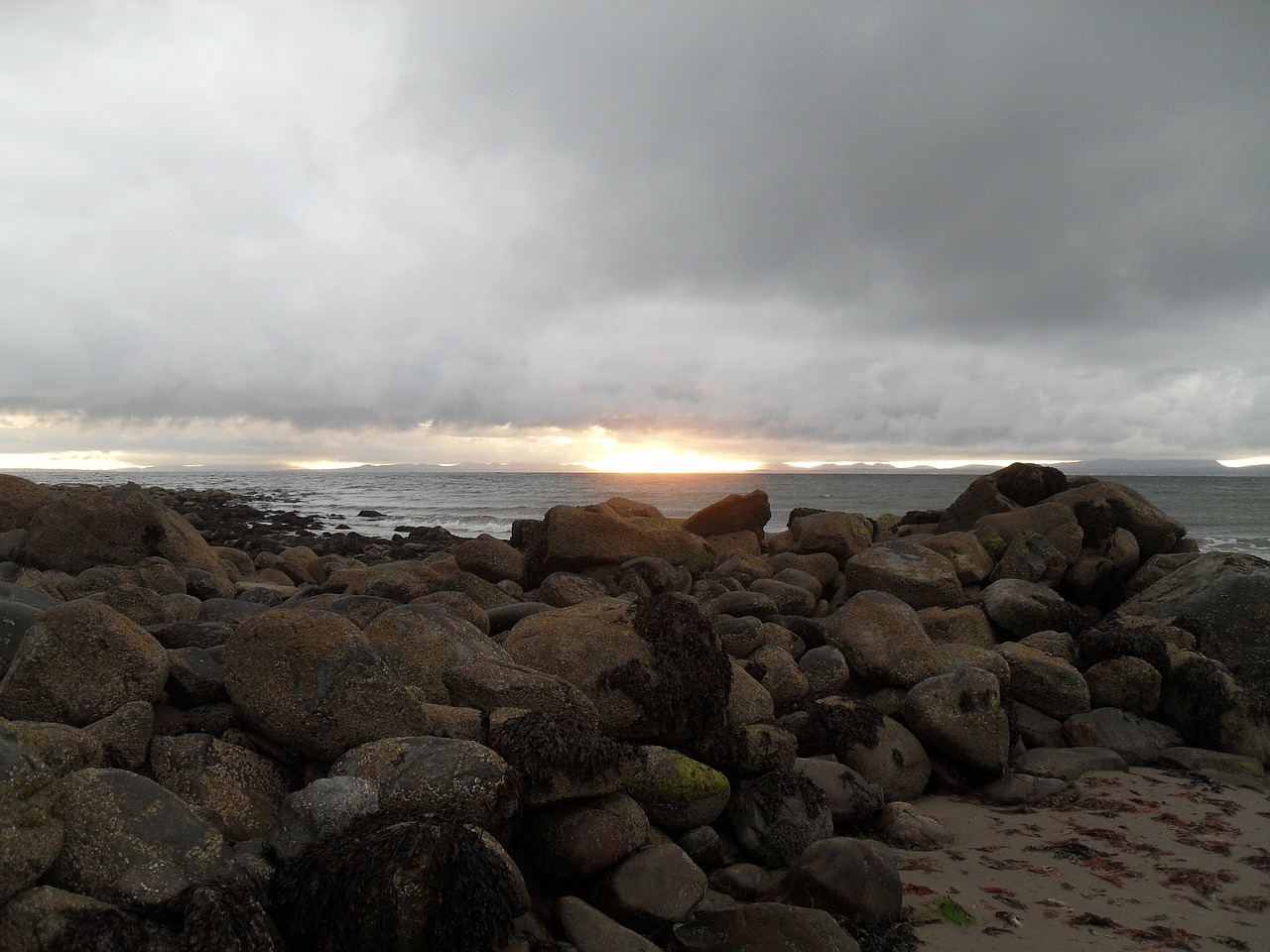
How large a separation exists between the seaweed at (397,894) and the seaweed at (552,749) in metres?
0.93

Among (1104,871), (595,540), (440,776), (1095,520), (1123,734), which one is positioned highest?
Answer: (1095,520)

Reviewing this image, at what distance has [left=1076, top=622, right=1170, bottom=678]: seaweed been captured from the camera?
859cm

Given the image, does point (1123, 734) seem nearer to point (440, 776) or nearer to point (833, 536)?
point (440, 776)

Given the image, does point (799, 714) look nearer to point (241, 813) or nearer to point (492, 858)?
point (492, 858)


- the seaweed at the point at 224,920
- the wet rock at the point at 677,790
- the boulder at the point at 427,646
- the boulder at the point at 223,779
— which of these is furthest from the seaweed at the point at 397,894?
the boulder at the point at 427,646

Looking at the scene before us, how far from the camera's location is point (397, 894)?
3615 millimetres

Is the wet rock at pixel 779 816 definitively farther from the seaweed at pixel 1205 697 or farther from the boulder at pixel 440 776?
the seaweed at pixel 1205 697

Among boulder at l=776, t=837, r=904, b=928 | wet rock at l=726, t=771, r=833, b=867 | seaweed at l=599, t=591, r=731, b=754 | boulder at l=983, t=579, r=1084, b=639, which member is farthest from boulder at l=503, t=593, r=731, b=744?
boulder at l=983, t=579, r=1084, b=639

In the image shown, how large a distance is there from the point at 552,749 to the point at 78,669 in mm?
2960

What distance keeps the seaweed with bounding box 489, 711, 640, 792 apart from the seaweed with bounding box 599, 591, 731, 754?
37.8 inches

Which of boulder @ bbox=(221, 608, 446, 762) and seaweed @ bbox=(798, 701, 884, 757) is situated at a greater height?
boulder @ bbox=(221, 608, 446, 762)

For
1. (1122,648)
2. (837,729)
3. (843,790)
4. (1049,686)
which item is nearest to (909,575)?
(1122,648)

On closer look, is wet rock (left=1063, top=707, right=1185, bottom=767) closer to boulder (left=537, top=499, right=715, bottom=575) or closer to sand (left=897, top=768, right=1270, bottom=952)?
sand (left=897, top=768, right=1270, bottom=952)

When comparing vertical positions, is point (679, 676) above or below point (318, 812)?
above
